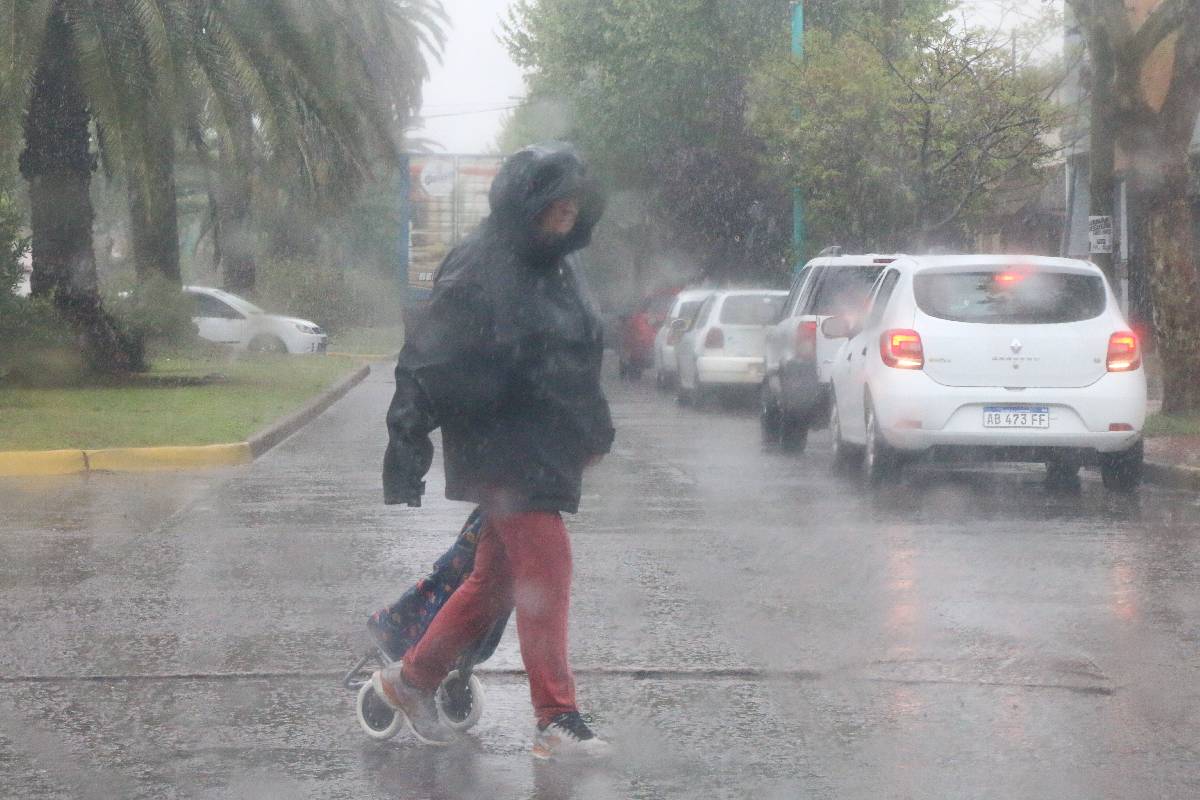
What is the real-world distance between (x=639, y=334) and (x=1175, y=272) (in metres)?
15.0

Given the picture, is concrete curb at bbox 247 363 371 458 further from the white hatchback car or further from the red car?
the red car

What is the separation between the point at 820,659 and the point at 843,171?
23.3 metres

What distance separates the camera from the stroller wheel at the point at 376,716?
561cm

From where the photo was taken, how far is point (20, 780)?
17.2ft

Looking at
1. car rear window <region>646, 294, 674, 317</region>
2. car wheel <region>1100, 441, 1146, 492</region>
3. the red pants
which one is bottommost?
car rear window <region>646, 294, 674, 317</region>

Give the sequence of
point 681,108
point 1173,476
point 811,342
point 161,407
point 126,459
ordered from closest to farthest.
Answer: point 1173,476 < point 126,459 < point 811,342 < point 161,407 < point 681,108

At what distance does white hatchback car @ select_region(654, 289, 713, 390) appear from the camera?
27.2 meters

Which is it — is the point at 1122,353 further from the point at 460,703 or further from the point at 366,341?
the point at 366,341

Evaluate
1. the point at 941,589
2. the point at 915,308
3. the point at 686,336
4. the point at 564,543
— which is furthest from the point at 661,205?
the point at 564,543

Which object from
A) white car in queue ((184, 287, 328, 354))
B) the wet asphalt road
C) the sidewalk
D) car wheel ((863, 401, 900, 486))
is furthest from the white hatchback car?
the wet asphalt road

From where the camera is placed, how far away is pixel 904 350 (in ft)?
41.8

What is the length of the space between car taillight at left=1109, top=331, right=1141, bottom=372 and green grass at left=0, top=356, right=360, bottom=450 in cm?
697

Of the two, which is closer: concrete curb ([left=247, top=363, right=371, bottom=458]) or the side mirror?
the side mirror

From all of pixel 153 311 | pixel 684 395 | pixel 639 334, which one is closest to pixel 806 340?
pixel 684 395
